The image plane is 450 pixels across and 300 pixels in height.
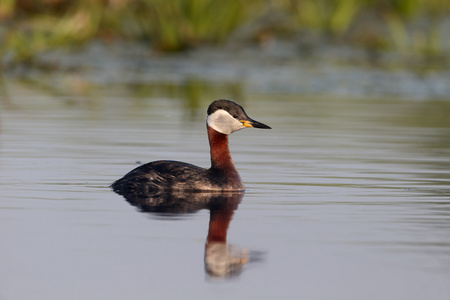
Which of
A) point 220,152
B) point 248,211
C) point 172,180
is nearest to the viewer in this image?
point 248,211

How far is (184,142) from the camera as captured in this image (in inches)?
534

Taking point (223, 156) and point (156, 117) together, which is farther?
point (156, 117)

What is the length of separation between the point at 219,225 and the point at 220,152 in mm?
2469

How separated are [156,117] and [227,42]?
9510mm

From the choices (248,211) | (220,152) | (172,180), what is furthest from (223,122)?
(248,211)

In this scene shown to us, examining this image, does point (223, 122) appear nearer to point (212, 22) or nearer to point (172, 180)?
point (172, 180)

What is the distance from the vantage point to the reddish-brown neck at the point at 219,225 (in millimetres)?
7645

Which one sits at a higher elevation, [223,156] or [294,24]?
[294,24]

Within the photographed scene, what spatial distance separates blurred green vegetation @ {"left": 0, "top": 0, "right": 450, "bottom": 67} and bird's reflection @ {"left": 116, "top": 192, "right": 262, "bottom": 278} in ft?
40.8

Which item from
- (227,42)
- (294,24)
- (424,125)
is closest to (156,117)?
(424,125)

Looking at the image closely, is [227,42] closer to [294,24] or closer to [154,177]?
[294,24]

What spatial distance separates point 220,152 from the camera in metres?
10.6

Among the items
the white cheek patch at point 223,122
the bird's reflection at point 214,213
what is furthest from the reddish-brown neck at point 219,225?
the white cheek patch at point 223,122

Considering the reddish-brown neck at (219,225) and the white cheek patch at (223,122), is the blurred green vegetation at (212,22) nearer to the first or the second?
the white cheek patch at (223,122)
